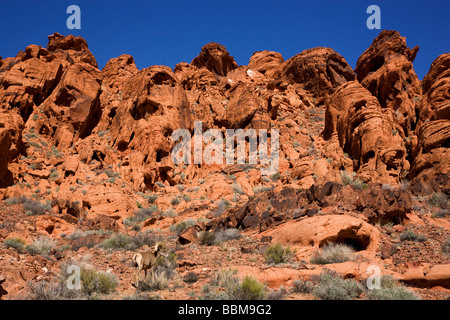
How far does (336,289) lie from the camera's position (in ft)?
22.7

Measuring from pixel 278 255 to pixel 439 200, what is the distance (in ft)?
30.9

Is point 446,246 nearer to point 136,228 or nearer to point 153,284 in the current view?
point 153,284

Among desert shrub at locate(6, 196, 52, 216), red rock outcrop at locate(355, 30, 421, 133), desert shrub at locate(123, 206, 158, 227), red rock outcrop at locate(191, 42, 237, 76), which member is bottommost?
desert shrub at locate(123, 206, 158, 227)

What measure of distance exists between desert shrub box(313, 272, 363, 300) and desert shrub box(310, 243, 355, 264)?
1.70 meters

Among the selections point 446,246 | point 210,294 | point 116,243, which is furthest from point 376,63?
point 210,294

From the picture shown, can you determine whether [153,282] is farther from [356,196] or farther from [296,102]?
[296,102]

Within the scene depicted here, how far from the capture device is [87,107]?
28.7 metres

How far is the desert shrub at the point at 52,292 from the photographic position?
6.59 metres

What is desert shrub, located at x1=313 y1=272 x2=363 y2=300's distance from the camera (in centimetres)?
684

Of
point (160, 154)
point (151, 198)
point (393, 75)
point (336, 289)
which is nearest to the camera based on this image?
point (336, 289)

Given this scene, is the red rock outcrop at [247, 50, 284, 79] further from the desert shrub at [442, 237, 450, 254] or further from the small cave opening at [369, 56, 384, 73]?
the desert shrub at [442, 237, 450, 254]

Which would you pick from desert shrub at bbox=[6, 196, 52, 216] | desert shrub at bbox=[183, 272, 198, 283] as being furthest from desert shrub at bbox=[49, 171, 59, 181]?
desert shrub at bbox=[183, 272, 198, 283]
